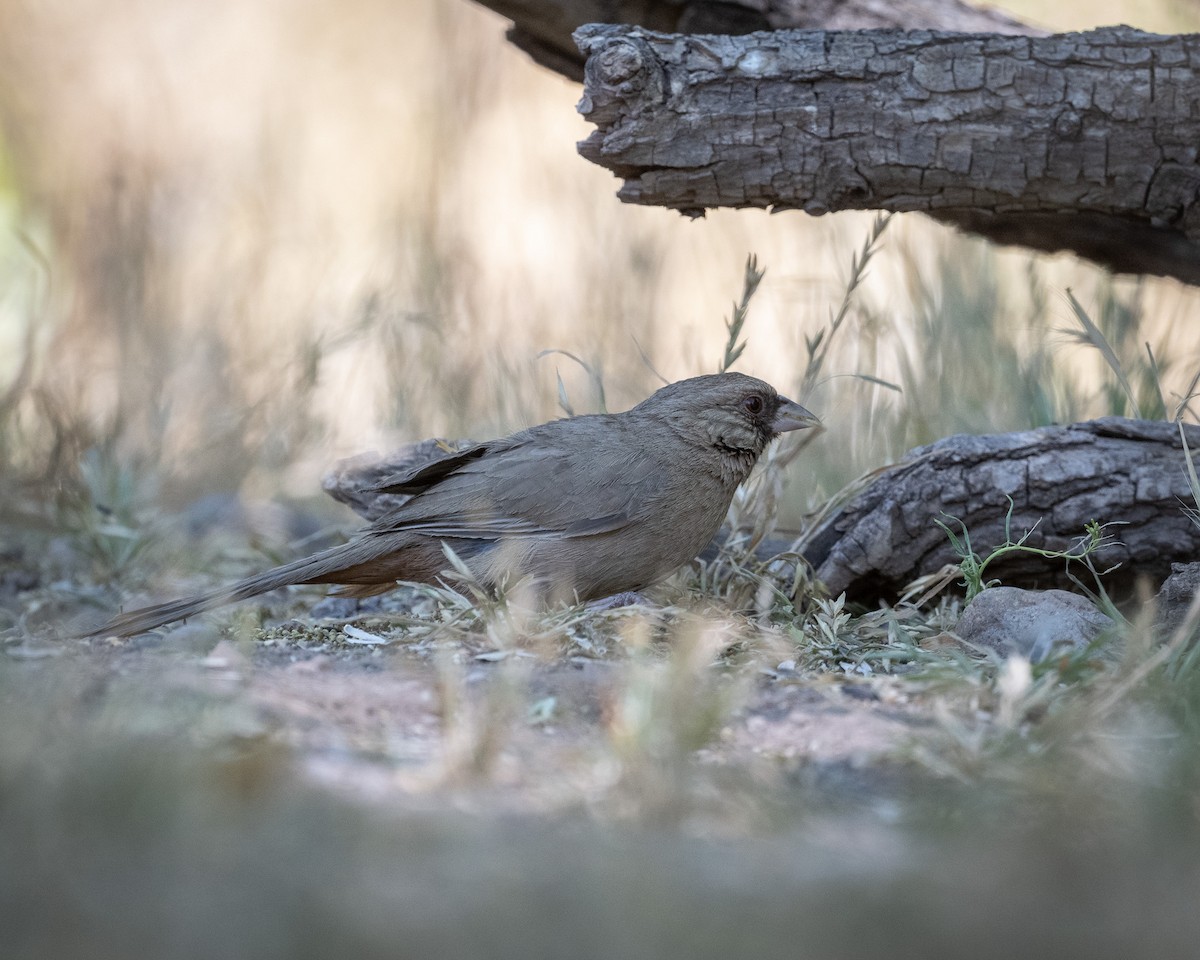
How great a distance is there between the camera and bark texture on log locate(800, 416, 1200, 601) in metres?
3.83

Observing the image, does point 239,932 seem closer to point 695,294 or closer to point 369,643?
point 369,643

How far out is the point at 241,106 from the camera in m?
9.95

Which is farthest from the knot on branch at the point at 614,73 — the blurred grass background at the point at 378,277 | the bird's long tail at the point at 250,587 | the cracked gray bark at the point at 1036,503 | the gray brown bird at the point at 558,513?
the bird's long tail at the point at 250,587

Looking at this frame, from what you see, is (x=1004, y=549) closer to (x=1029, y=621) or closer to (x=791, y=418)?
(x=1029, y=621)

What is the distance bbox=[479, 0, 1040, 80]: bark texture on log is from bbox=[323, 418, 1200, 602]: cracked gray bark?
1.71 metres

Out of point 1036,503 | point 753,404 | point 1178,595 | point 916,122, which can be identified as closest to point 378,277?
point 753,404

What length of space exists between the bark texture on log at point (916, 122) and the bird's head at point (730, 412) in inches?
24.4

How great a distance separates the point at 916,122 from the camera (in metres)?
3.84

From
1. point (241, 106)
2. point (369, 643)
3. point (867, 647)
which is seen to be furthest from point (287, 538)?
point (241, 106)

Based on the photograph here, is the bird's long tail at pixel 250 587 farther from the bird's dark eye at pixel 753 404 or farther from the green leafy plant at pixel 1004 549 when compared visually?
the green leafy plant at pixel 1004 549

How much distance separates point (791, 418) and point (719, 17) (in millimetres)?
1649

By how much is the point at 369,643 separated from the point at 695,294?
16.4ft

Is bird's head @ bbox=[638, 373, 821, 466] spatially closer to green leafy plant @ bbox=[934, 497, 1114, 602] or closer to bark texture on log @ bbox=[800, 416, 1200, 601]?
bark texture on log @ bbox=[800, 416, 1200, 601]

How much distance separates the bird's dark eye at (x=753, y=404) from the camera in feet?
13.8
